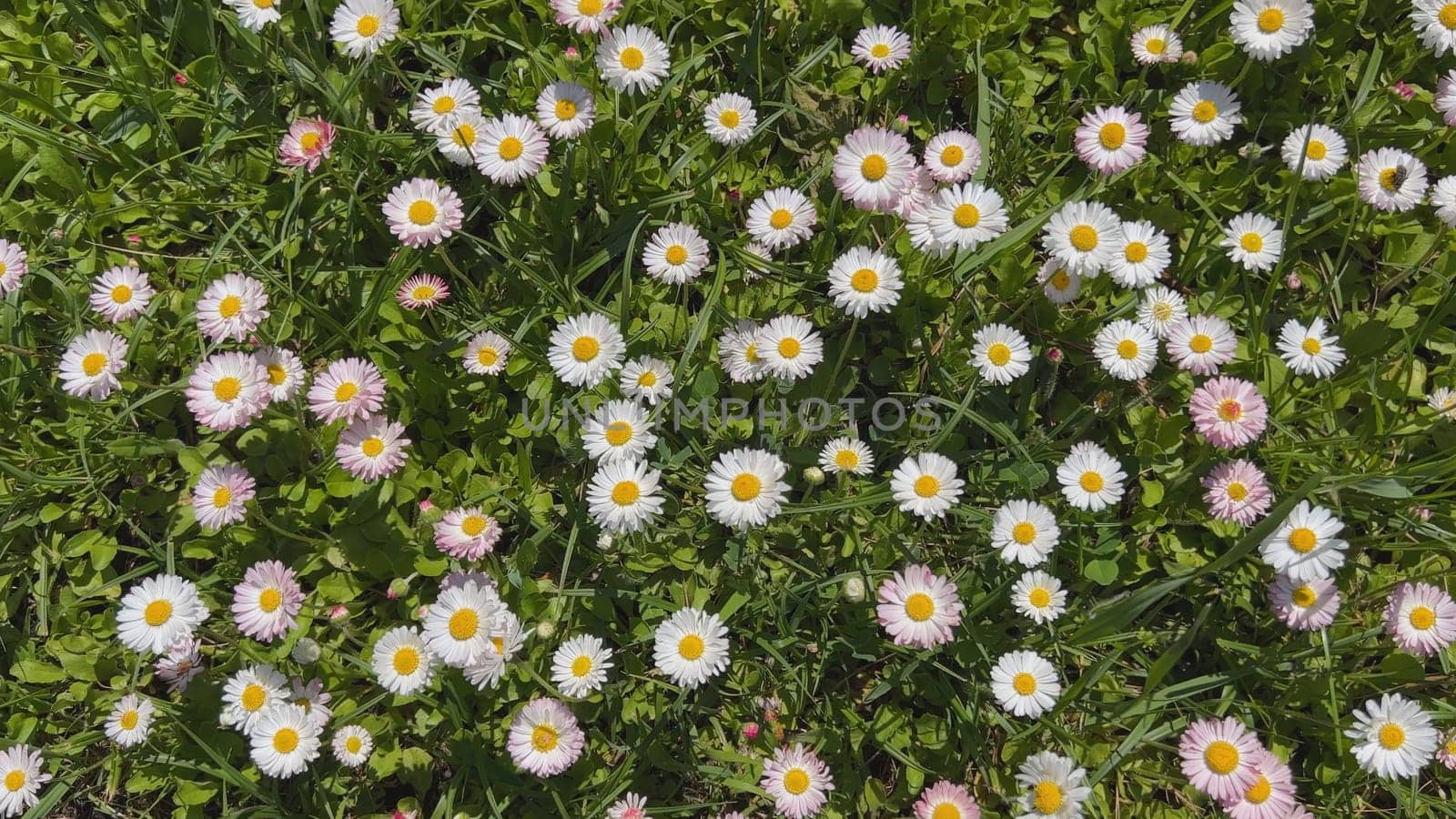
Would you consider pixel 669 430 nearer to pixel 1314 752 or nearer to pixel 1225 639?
pixel 1225 639

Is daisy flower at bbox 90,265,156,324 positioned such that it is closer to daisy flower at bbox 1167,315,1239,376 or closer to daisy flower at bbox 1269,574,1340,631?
daisy flower at bbox 1167,315,1239,376

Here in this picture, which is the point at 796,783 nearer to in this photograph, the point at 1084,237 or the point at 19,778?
the point at 1084,237

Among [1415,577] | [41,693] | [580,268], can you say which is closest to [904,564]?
[580,268]

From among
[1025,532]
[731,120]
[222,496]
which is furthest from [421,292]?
[1025,532]

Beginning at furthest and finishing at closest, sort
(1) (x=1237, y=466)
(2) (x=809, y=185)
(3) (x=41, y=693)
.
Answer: (2) (x=809, y=185), (3) (x=41, y=693), (1) (x=1237, y=466)

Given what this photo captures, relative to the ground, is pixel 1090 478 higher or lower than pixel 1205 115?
lower

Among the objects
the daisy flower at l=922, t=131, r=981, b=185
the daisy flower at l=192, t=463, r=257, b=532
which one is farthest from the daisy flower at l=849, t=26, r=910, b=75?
the daisy flower at l=192, t=463, r=257, b=532

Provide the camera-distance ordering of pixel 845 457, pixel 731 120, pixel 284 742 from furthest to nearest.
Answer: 1. pixel 731 120
2. pixel 845 457
3. pixel 284 742
